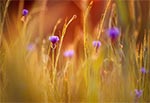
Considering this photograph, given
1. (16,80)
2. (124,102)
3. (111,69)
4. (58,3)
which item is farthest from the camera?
(58,3)

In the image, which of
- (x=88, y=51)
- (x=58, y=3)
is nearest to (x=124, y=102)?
(x=88, y=51)

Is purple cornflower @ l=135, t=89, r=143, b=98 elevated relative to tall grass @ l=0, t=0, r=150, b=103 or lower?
lower

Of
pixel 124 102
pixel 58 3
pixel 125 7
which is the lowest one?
pixel 124 102

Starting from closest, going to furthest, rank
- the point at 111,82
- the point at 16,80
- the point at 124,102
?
the point at 16,80, the point at 124,102, the point at 111,82

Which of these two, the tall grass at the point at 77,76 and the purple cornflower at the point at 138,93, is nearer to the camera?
the tall grass at the point at 77,76

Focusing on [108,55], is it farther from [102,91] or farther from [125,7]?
[125,7]

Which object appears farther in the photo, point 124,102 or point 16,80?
point 124,102

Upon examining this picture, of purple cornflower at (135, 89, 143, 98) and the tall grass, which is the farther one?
purple cornflower at (135, 89, 143, 98)

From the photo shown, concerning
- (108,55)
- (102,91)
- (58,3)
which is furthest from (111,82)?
(58,3)

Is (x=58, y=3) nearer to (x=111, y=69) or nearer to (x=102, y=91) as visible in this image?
(x=111, y=69)

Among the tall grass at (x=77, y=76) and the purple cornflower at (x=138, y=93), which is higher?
the tall grass at (x=77, y=76)

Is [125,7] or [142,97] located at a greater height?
[125,7]
